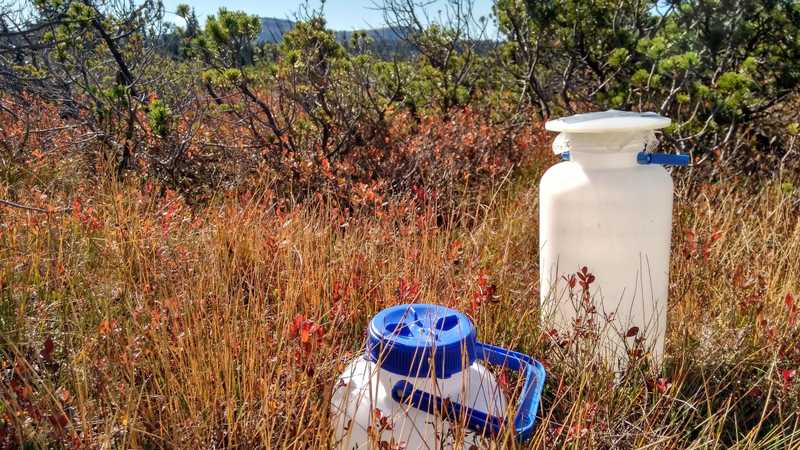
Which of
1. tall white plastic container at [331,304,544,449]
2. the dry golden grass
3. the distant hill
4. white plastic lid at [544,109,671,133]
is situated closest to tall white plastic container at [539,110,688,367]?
white plastic lid at [544,109,671,133]

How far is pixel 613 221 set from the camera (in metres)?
1.65

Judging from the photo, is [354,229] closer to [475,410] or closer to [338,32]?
[475,410]

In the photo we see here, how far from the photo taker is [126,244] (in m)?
2.31

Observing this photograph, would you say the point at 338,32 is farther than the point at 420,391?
Yes

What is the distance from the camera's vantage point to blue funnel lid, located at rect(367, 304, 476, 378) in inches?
45.7

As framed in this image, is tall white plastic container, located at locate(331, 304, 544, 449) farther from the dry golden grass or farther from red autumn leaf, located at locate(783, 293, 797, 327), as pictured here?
red autumn leaf, located at locate(783, 293, 797, 327)

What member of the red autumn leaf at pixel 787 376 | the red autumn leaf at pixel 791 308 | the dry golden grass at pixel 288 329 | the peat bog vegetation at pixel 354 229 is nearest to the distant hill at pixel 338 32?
Result: the peat bog vegetation at pixel 354 229

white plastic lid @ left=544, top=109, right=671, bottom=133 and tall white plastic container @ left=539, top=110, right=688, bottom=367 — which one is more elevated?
white plastic lid @ left=544, top=109, right=671, bottom=133

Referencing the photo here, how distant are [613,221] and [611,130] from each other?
0.84ft

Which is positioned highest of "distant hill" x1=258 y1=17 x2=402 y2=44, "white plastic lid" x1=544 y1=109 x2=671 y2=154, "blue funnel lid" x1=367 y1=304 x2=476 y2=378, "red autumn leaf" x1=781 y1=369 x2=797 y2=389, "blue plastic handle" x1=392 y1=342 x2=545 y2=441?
"distant hill" x1=258 y1=17 x2=402 y2=44

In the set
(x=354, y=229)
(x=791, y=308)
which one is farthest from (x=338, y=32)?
(x=791, y=308)

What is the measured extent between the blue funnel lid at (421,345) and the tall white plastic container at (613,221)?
505 mm

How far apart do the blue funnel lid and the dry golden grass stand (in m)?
0.16

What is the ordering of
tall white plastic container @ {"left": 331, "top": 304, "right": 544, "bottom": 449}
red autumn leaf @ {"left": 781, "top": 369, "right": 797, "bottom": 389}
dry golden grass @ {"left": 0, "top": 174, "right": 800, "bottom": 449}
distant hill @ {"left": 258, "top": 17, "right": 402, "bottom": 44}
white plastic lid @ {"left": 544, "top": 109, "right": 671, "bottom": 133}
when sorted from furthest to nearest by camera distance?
distant hill @ {"left": 258, "top": 17, "right": 402, "bottom": 44} → white plastic lid @ {"left": 544, "top": 109, "right": 671, "bottom": 133} → red autumn leaf @ {"left": 781, "top": 369, "right": 797, "bottom": 389} → dry golden grass @ {"left": 0, "top": 174, "right": 800, "bottom": 449} → tall white plastic container @ {"left": 331, "top": 304, "right": 544, "bottom": 449}
